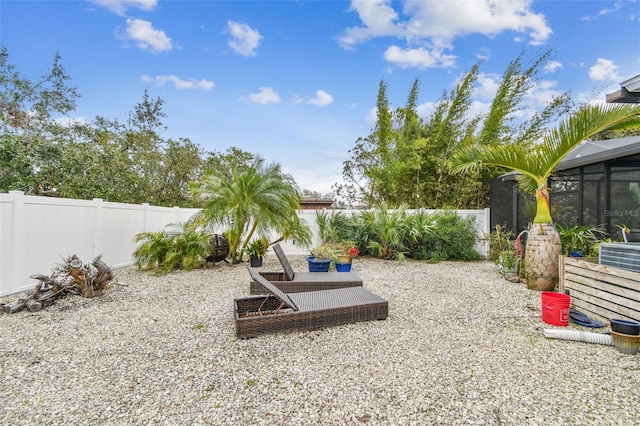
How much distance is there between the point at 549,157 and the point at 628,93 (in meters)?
1.12

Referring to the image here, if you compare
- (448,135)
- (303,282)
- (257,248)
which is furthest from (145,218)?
(448,135)

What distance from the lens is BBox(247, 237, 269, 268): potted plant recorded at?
721cm

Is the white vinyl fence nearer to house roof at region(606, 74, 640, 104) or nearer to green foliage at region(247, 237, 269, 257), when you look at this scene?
green foliage at region(247, 237, 269, 257)

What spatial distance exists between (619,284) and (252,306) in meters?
3.77

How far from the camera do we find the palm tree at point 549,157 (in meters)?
4.39

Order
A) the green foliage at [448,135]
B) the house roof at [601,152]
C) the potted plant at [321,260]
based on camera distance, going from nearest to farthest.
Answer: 1. the house roof at [601,152]
2. the potted plant at [321,260]
3. the green foliage at [448,135]

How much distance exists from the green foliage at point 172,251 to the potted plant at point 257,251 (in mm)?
906

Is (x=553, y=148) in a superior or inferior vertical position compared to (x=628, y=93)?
inferior

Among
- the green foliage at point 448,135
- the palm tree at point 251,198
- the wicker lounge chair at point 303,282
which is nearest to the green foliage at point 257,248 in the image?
the palm tree at point 251,198

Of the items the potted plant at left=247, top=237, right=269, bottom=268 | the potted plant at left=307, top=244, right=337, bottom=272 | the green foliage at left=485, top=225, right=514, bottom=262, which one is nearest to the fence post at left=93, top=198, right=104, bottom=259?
the potted plant at left=247, top=237, right=269, bottom=268

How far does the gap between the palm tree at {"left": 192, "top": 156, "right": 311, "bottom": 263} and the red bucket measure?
16.0 feet

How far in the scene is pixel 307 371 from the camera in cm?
240

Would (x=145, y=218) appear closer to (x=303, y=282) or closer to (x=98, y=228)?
(x=98, y=228)

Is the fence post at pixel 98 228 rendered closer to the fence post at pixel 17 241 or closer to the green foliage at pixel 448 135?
the fence post at pixel 17 241
